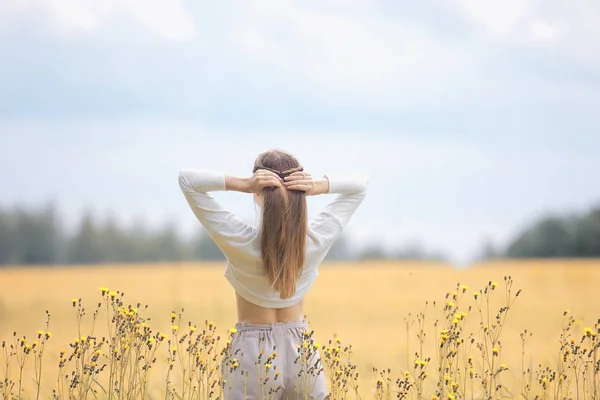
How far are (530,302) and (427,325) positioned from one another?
10213mm

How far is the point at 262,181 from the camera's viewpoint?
3.56m

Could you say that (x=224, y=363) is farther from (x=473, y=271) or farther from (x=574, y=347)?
(x=473, y=271)

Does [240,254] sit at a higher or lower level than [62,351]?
higher

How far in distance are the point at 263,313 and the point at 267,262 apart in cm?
30

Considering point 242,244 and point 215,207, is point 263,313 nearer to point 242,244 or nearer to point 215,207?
point 242,244

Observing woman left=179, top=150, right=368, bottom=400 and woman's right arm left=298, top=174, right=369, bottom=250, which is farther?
woman's right arm left=298, top=174, right=369, bottom=250

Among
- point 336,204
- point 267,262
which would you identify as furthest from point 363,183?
point 267,262

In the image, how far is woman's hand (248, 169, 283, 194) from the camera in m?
3.56

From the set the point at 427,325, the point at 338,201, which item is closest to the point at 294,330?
the point at 338,201

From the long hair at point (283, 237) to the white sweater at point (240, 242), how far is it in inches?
2.7

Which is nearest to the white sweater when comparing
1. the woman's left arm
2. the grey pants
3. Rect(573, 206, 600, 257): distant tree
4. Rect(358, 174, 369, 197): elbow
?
the woman's left arm

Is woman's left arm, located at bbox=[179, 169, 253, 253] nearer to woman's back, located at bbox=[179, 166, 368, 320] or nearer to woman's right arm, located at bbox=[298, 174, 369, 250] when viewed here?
woman's back, located at bbox=[179, 166, 368, 320]

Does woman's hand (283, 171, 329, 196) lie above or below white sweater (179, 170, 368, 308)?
above

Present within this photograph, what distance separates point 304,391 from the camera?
12.0ft
